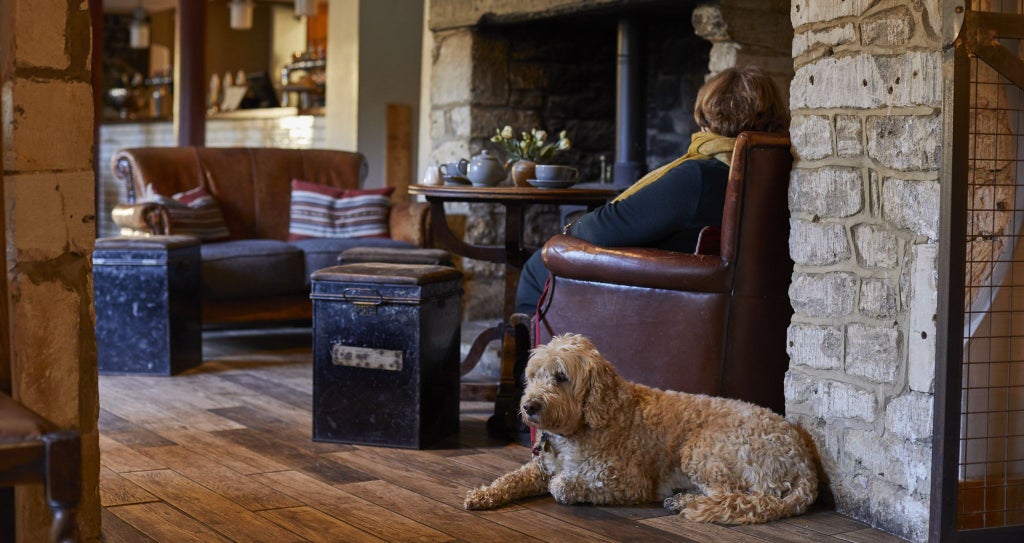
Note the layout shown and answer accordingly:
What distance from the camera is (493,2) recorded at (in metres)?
6.30

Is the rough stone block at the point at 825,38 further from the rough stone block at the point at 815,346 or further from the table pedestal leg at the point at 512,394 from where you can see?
the table pedestal leg at the point at 512,394

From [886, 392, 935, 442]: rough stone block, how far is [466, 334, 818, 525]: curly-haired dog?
0.88 feet

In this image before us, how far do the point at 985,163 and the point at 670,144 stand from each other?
3.67 m

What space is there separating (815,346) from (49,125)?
1925mm

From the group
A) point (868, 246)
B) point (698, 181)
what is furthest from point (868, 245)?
point (698, 181)

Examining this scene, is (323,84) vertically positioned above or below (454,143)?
above

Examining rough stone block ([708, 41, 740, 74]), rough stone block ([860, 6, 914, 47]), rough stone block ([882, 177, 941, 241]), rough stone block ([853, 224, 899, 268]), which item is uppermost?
rough stone block ([708, 41, 740, 74])

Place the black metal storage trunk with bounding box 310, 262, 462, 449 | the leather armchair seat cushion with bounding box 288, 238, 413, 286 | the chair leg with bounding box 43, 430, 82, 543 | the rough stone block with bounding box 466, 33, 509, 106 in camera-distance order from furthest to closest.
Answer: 1. the rough stone block with bounding box 466, 33, 509, 106
2. the leather armchair seat cushion with bounding box 288, 238, 413, 286
3. the black metal storage trunk with bounding box 310, 262, 462, 449
4. the chair leg with bounding box 43, 430, 82, 543

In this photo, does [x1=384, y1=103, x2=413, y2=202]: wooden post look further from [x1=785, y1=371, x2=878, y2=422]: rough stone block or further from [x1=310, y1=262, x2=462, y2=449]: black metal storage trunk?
[x1=785, y1=371, x2=878, y2=422]: rough stone block

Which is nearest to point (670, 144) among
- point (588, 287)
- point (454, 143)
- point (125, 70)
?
point (454, 143)

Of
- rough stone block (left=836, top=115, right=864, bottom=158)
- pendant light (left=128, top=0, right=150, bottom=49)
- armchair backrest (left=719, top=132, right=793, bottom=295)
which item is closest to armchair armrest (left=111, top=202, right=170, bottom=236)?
armchair backrest (left=719, top=132, right=793, bottom=295)

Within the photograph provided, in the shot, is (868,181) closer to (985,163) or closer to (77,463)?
(985,163)

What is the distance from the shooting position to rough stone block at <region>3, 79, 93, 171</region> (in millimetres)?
2154

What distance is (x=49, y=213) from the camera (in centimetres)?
221
